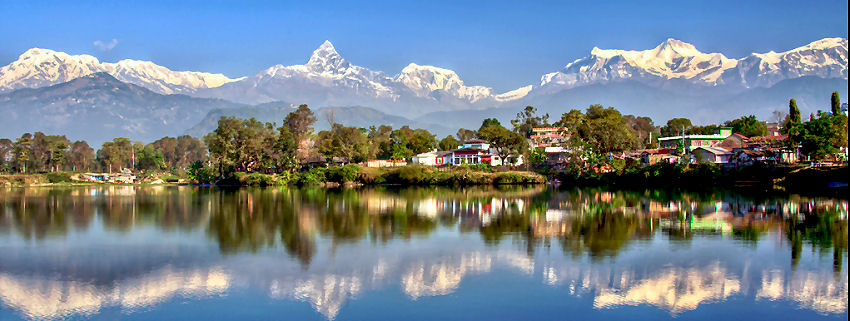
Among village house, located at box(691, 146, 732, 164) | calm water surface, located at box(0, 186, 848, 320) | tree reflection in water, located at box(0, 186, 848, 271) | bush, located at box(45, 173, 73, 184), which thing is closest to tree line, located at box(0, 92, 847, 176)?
village house, located at box(691, 146, 732, 164)

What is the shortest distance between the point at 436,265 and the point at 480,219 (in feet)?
36.8

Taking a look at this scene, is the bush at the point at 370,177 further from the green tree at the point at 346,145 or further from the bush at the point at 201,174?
the bush at the point at 201,174

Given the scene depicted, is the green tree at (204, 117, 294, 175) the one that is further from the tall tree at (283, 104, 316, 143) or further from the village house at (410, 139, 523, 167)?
the tall tree at (283, 104, 316, 143)

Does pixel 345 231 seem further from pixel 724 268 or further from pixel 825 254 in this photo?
pixel 825 254

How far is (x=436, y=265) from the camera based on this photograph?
17641 millimetres

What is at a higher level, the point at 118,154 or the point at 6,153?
the point at 6,153

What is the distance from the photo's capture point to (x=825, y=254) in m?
18.3

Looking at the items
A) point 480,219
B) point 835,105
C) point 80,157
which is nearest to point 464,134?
point 80,157

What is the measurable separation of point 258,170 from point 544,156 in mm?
31904

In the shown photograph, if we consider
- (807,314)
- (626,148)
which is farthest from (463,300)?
(626,148)

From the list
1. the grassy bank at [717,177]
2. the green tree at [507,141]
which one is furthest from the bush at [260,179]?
the grassy bank at [717,177]

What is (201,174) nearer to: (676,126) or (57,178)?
(57,178)

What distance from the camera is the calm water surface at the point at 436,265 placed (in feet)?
43.8

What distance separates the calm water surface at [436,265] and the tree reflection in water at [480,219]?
13cm
